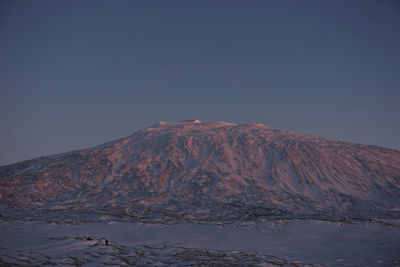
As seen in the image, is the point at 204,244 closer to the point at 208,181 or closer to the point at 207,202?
the point at 207,202

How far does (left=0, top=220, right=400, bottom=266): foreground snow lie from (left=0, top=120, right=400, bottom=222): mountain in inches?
160

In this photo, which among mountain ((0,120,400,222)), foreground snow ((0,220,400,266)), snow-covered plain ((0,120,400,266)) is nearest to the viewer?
foreground snow ((0,220,400,266))

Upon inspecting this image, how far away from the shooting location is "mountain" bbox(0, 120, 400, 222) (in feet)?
89.8


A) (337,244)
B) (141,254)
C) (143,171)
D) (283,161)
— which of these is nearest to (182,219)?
(141,254)

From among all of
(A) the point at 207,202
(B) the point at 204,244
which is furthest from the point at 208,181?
(B) the point at 204,244

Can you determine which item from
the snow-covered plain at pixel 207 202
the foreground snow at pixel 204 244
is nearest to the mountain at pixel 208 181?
the snow-covered plain at pixel 207 202

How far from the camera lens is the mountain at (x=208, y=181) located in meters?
27.4

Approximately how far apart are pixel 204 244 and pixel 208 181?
71.4ft

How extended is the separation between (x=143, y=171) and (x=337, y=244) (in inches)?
1215

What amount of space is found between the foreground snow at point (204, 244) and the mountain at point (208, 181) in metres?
4.07

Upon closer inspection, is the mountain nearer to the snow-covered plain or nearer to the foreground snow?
the snow-covered plain

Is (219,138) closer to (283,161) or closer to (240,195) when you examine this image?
(283,161)

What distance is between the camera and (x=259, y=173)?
4072 cm

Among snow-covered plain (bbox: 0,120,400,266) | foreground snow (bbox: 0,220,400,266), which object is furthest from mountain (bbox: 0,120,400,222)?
foreground snow (bbox: 0,220,400,266)
